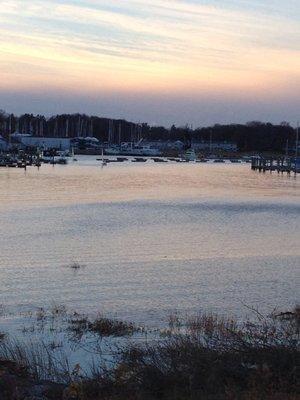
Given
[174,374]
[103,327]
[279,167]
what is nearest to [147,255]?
[103,327]

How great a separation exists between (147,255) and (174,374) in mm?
14086

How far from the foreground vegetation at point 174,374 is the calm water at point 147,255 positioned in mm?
4149

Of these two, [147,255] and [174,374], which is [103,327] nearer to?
[174,374]

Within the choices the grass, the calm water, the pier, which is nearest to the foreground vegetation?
the grass

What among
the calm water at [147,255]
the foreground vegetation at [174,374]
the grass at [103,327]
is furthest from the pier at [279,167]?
the foreground vegetation at [174,374]

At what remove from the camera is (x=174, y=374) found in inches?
328

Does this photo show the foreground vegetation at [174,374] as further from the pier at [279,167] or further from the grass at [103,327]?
the pier at [279,167]

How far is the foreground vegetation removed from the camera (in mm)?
7809

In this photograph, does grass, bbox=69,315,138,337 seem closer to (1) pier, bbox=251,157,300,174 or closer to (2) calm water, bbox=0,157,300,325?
(2) calm water, bbox=0,157,300,325

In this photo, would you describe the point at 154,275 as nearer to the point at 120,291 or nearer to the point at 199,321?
the point at 120,291

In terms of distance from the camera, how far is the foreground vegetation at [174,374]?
25.6 ft

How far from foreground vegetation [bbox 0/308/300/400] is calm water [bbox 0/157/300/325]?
4149 mm

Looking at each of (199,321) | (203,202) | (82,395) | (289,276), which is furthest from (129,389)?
(203,202)

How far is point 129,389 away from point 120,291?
8357mm
